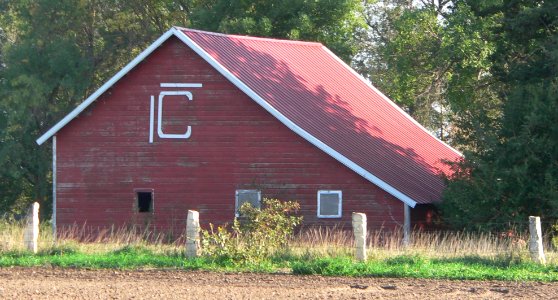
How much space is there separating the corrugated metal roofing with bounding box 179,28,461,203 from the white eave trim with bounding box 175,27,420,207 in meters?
0.34

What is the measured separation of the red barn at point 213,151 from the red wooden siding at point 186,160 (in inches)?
1.1

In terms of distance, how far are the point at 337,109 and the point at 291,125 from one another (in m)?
3.26

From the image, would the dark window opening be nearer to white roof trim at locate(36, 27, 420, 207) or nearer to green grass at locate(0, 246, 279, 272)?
white roof trim at locate(36, 27, 420, 207)

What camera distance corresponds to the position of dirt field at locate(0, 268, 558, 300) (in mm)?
14977

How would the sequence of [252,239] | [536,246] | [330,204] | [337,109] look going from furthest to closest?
[337,109] < [330,204] < [252,239] < [536,246]

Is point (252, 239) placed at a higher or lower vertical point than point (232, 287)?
higher

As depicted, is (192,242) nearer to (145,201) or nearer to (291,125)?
(291,125)

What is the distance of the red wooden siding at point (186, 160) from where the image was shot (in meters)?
28.2

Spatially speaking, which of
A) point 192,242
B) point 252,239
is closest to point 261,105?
point 192,242

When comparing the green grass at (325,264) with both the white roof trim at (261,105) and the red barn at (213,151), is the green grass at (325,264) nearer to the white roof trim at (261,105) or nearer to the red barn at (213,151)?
the white roof trim at (261,105)

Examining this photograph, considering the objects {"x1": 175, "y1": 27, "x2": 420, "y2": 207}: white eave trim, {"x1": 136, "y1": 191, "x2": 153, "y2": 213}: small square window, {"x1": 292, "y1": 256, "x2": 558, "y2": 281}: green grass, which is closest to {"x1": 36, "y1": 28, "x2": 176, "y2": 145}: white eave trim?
{"x1": 175, "y1": 27, "x2": 420, "y2": 207}: white eave trim

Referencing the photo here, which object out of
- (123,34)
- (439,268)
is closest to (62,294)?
(439,268)

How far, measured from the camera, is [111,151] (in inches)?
1169

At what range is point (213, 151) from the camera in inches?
1140
